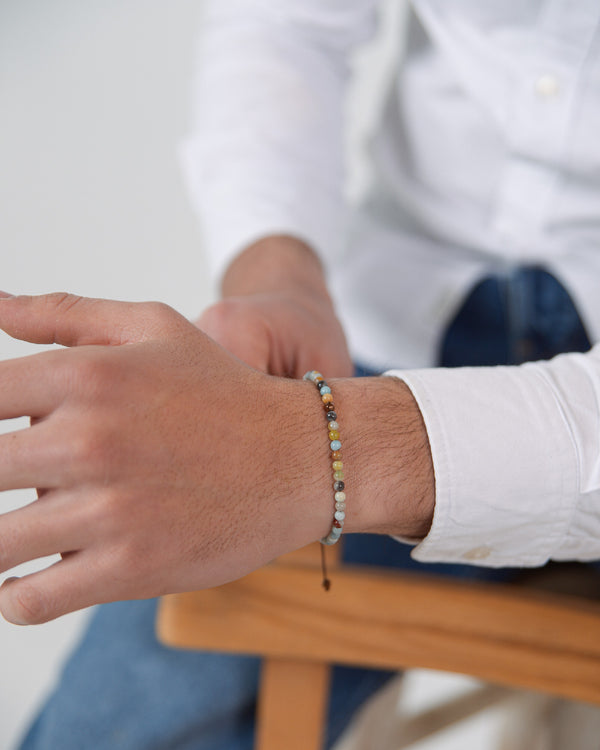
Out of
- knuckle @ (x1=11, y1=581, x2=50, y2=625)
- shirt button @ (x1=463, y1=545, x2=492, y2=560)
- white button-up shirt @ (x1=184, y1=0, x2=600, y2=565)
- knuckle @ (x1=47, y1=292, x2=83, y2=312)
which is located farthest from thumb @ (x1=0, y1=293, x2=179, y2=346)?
white button-up shirt @ (x1=184, y1=0, x2=600, y2=565)

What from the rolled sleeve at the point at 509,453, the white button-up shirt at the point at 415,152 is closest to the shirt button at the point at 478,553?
the rolled sleeve at the point at 509,453

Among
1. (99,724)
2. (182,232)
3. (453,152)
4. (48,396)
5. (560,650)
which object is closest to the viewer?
(48,396)

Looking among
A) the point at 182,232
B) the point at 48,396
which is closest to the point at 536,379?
the point at 48,396

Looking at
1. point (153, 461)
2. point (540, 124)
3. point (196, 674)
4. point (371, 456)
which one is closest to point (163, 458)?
point (153, 461)

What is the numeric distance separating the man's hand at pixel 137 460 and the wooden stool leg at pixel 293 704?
194mm

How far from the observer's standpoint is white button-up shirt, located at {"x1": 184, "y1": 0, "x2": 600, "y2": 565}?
2.03 ft

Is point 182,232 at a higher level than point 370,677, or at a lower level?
higher

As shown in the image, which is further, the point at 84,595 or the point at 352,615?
the point at 352,615

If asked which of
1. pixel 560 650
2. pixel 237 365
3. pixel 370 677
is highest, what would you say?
pixel 237 365

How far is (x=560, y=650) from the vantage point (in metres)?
0.43

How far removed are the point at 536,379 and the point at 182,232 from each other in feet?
2.20

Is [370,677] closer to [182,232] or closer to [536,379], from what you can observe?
[536,379]

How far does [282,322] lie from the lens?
1.55 ft

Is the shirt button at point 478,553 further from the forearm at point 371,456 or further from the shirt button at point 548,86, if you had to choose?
the shirt button at point 548,86
